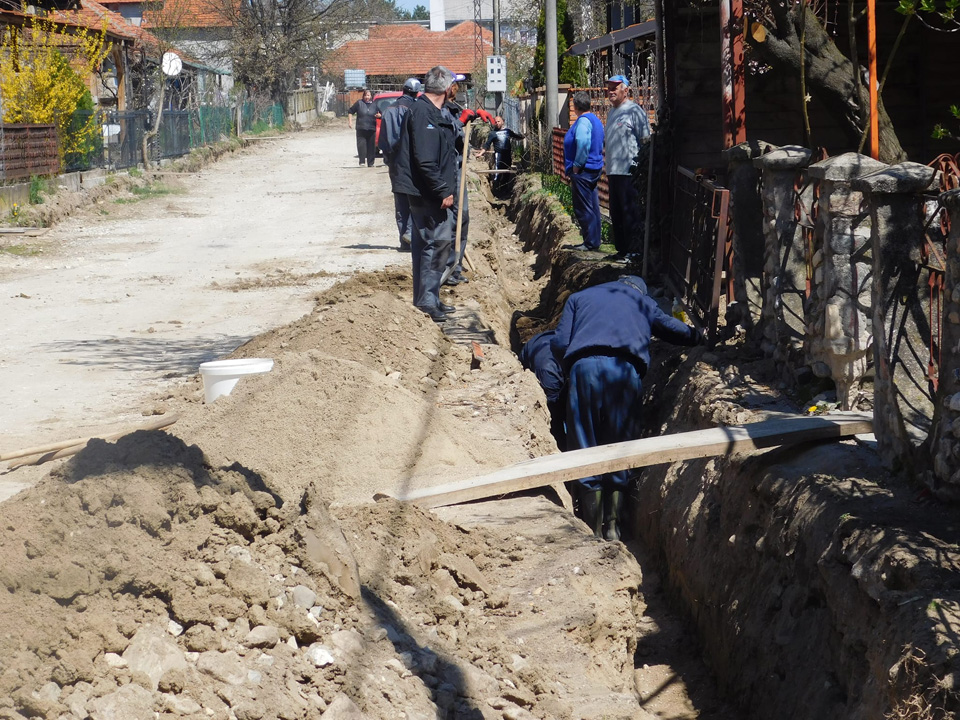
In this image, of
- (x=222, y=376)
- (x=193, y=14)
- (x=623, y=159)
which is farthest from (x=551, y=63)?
(x=193, y=14)

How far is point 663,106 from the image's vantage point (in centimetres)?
1058

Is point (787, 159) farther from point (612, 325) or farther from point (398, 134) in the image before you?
point (398, 134)

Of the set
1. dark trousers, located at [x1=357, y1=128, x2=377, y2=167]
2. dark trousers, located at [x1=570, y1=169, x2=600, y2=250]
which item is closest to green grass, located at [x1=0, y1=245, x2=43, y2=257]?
dark trousers, located at [x1=570, y1=169, x2=600, y2=250]

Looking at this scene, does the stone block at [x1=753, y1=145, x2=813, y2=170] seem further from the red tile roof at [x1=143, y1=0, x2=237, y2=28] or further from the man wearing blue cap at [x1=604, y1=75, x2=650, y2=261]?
the red tile roof at [x1=143, y1=0, x2=237, y2=28]

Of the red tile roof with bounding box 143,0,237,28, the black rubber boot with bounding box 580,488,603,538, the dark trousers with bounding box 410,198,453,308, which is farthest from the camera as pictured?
the red tile roof with bounding box 143,0,237,28

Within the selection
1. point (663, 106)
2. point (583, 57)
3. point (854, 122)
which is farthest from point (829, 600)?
point (583, 57)

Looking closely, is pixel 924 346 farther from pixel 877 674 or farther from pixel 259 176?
pixel 259 176

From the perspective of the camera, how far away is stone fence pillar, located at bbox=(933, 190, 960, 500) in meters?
4.02

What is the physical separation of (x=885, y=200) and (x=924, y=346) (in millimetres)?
668

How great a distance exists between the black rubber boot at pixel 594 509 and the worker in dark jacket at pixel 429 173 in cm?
268

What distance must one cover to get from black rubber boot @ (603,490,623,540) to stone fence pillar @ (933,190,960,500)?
10.1ft

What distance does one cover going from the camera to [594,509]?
7.04 m

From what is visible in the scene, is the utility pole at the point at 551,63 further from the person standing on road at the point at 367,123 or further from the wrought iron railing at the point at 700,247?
the wrought iron railing at the point at 700,247

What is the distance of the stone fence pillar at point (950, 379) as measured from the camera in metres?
4.02
